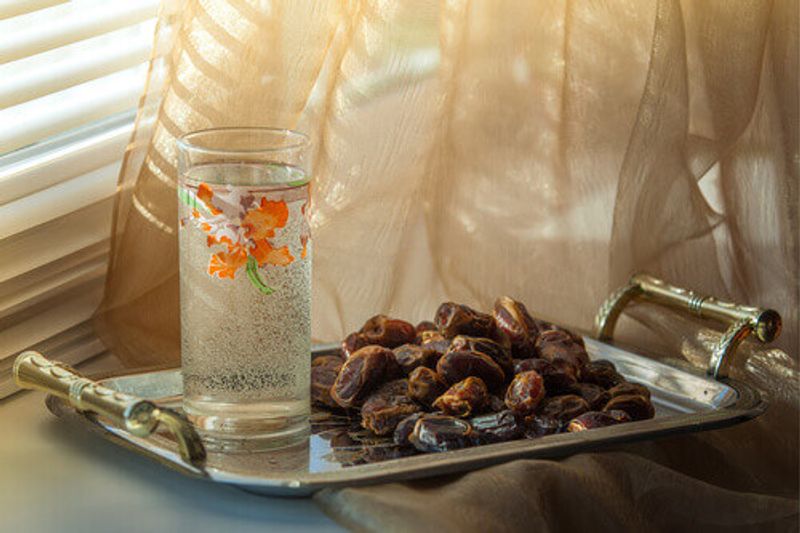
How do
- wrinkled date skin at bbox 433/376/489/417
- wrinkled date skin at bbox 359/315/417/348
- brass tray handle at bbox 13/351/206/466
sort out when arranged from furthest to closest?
1. wrinkled date skin at bbox 359/315/417/348
2. wrinkled date skin at bbox 433/376/489/417
3. brass tray handle at bbox 13/351/206/466

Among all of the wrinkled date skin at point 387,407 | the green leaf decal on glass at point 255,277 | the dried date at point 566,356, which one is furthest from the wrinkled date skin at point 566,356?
the green leaf decal on glass at point 255,277

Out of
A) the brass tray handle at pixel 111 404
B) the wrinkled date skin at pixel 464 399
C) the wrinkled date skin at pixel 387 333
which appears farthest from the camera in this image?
the wrinkled date skin at pixel 387 333

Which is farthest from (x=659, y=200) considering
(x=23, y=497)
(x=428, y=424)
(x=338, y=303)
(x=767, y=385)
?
(x=23, y=497)

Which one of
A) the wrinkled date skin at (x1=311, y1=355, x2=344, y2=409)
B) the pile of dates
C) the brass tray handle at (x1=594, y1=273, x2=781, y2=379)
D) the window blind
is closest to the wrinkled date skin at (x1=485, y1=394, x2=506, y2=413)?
the pile of dates

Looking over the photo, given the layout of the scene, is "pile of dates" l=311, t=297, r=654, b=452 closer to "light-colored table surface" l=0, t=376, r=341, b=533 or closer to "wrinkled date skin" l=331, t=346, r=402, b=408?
"wrinkled date skin" l=331, t=346, r=402, b=408

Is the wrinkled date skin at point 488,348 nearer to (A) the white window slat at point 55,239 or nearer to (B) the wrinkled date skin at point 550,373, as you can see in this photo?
(B) the wrinkled date skin at point 550,373

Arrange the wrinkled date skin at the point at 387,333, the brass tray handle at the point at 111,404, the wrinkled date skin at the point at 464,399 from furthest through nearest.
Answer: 1. the wrinkled date skin at the point at 387,333
2. the wrinkled date skin at the point at 464,399
3. the brass tray handle at the point at 111,404
